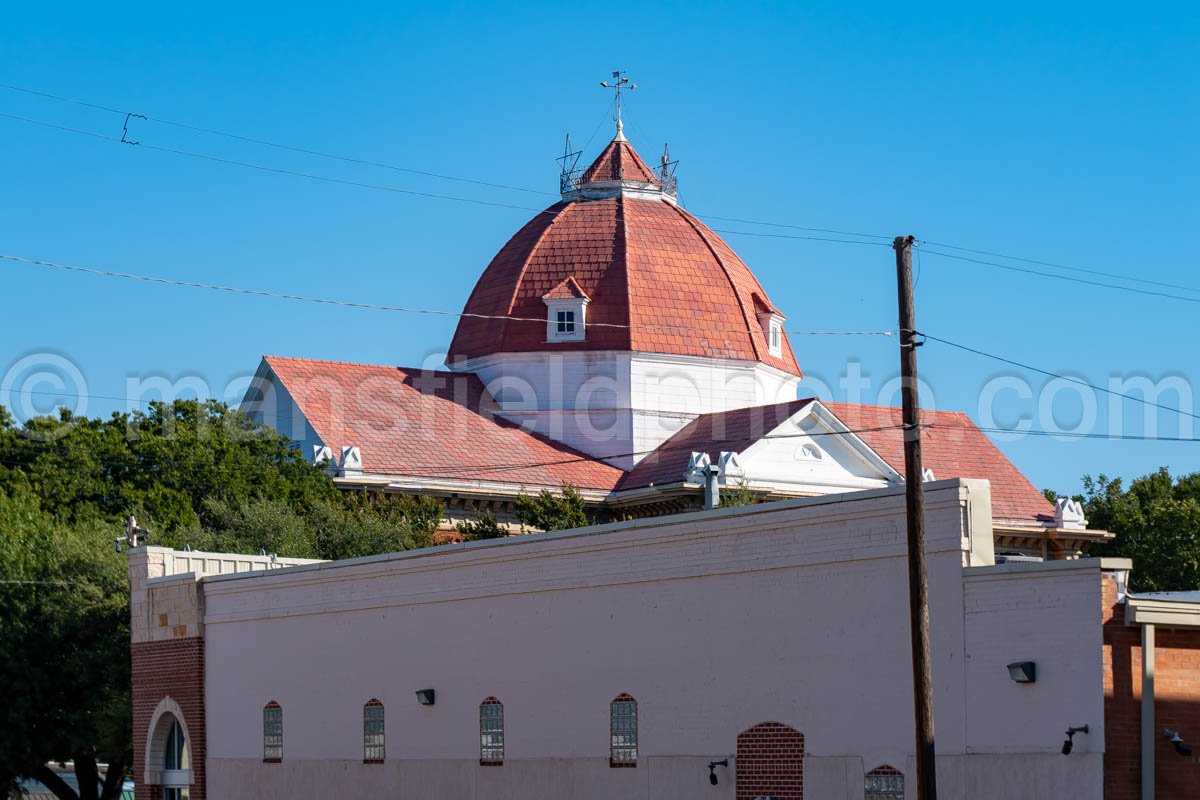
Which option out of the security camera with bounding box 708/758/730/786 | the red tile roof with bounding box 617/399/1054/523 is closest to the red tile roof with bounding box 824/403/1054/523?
the red tile roof with bounding box 617/399/1054/523

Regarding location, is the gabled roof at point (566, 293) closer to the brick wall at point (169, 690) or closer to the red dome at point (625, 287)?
the red dome at point (625, 287)

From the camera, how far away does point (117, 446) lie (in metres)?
45.8

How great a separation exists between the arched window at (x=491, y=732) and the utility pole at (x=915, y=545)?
7.55 m

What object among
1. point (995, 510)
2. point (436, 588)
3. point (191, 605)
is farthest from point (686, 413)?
point (436, 588)

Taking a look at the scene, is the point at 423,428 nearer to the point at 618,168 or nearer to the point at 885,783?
the point at 618,168

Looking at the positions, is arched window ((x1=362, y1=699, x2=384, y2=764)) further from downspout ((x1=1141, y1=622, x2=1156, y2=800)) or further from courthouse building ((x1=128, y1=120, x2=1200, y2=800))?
downspout ((x1=1141, y1=622, x2=1156, y2=800))

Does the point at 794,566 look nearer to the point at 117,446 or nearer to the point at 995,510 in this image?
the point at 117,446

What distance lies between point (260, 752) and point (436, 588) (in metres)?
5.43

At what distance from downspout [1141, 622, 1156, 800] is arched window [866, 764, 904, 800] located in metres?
2.63

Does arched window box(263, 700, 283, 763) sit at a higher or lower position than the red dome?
lower

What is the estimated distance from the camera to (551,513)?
46.9 meters

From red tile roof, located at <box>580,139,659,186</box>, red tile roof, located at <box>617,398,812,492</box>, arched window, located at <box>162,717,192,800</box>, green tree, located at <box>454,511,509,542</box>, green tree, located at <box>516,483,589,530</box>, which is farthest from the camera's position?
red tile roof, located at <box>580,139,659,186</box>

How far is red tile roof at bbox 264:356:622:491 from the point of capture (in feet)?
175

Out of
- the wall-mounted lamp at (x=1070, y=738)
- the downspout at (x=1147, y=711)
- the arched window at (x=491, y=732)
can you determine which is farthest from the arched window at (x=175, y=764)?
the downspout at (x=1147, y=711)
